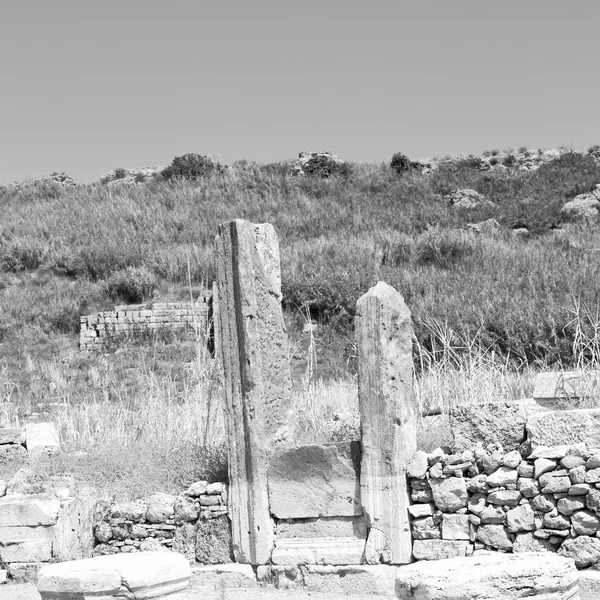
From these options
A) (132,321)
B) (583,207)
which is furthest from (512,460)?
(583,207)

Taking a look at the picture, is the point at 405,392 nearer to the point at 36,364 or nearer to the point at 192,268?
the point at 36,364

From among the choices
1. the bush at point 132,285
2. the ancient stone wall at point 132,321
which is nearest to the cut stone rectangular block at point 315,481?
the ancient stone wall at point 132,321

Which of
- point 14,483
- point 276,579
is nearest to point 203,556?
point 276,579

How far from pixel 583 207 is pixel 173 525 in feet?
67.2

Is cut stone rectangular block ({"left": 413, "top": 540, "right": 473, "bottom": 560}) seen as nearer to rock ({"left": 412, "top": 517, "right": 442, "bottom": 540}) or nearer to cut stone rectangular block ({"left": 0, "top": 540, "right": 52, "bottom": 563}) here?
rock ({"left": 412, "top": 517, "right": 442, "bottom": 540})

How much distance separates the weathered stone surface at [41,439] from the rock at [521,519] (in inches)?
220

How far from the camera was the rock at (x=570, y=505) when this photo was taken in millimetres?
5879

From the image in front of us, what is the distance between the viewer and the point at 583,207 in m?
25.1

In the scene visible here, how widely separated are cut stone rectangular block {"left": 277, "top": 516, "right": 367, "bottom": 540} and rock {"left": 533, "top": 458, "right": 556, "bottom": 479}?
4.67 ft

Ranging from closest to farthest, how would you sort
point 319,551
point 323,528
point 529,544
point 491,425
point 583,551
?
point 583,551 → point 529,544 → point 491,425 → point 319,551 → point 323,528

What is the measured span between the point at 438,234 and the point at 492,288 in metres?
5.77

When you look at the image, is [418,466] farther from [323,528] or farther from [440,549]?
[323,528]

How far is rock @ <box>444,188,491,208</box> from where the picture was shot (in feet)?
89.9

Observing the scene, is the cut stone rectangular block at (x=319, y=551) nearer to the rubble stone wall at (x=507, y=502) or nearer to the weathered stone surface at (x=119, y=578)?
the rubble stone wall at (x=507, y=502)
